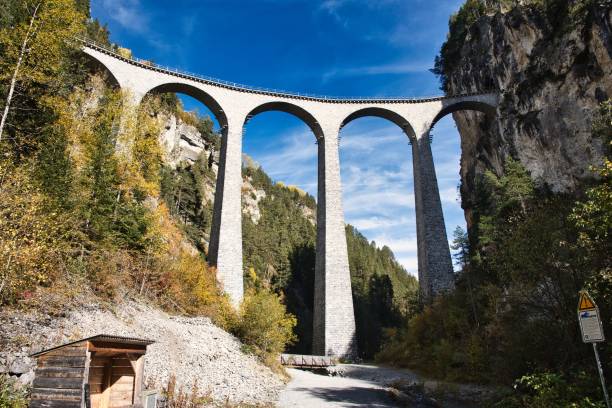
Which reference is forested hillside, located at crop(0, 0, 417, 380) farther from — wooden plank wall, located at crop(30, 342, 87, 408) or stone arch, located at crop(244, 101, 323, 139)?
stone arch, located at crop(244, 101, 323, 139)

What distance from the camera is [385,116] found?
97.3ft

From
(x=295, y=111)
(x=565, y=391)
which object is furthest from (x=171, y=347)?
(x=295, y=111)

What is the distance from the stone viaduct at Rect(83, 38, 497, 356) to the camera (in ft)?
73.6

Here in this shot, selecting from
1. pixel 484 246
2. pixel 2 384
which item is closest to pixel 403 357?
pixel 484 246

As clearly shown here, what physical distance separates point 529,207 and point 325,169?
11.5 meters

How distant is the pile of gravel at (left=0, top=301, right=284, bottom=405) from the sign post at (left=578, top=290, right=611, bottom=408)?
6.91 m

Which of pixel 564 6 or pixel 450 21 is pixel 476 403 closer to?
pixel 564 6

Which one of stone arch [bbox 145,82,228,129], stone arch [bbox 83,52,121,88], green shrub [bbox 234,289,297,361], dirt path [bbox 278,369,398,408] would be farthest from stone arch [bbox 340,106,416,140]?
dirt path [bbox 278,369,398,408]

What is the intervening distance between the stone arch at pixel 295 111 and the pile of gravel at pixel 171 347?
1572 cm

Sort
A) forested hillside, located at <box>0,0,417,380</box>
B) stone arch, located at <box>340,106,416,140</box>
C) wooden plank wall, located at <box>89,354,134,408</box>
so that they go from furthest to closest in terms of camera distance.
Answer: stone arch, located at <box>340,106,416,140</box> < forested hillside, located at <box>0,0,417,380</box> < wooden plank wall, located at <box>89,354,134,408</box>

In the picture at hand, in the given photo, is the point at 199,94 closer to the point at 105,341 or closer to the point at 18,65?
the point at 18,65

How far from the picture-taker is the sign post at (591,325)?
5.93 metres

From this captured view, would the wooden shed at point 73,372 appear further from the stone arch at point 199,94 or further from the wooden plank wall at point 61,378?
the stone arch at point 199,94

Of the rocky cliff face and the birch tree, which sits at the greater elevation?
the rocky cliff face
